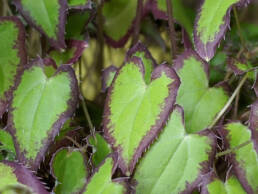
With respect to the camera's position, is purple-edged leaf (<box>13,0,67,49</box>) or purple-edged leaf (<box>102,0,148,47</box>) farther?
purple-edged leaf (<box>102,0,148,47</box>)

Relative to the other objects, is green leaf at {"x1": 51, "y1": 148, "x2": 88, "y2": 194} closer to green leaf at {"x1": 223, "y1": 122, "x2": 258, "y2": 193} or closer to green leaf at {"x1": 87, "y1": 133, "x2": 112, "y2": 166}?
green leaf at {"x1": 87, "y1": 133, "x2": 112, "y2": 166}

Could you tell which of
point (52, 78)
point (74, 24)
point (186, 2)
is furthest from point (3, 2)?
point (186, 2)

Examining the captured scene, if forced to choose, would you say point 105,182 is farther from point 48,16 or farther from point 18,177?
point 48,16

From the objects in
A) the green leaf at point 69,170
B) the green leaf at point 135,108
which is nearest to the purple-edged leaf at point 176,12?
the green leaf at point 135,108

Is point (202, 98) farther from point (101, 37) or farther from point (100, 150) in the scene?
point (101, 37)

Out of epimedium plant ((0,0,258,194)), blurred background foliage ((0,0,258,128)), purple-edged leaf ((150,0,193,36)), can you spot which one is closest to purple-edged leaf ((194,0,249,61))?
epimedium plant ((0,0,258,194))

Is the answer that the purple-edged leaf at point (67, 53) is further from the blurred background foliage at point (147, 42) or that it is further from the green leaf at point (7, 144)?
the green leaf at point (7, 144)
